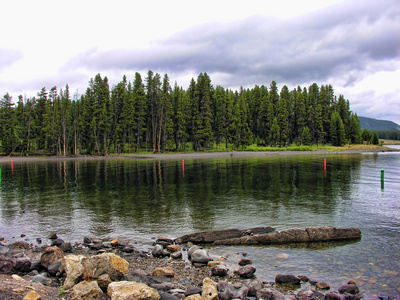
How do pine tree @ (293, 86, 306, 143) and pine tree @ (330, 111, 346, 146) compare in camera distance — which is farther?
pine tree @ (293, 86, 306, 143)

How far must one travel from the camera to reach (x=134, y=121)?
3622 inches

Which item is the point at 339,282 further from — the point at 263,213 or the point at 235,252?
the point at 263,213

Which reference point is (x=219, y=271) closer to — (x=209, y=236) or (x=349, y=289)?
(x=209, y=236)

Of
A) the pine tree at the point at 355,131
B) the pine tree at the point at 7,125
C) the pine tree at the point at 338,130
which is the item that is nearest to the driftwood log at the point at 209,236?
the pine tree at the point at 7,125

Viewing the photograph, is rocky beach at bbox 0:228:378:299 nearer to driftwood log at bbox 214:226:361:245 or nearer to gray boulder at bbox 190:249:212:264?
gray boulder at bbox 190:249:212:264

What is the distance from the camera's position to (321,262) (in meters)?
9.61

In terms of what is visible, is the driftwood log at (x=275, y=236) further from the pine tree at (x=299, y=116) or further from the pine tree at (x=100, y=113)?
the pine tree at (x=299, y=116)

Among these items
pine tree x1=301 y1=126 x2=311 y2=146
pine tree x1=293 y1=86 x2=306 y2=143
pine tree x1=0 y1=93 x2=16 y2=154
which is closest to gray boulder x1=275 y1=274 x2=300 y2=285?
pine tree x1=0 y1=93 x2=16 y2=154

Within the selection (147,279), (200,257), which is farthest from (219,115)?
(147,279)

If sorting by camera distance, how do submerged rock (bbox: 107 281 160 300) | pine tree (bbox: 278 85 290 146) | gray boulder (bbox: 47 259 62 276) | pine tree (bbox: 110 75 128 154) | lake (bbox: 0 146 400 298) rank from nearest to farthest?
submerged rock (bbox: 107 281 160 300) < gray boulder (bbox: 47 259 62 276) < lake (bbox: 0 146 400 298) < pine tree (bbox: 110 75 128 154) < pine tree (bbox: 278 85 290 146)

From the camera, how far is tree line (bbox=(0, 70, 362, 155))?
3494 inches

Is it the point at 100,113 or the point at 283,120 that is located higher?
the point at 100,113

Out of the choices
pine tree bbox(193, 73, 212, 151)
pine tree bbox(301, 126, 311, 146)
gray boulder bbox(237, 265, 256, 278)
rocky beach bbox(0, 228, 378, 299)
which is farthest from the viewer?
pine tree bbox(301, 126, 311, 146)

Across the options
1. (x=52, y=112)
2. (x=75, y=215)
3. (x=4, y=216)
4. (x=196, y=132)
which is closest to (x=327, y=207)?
(x=75, y=215)
